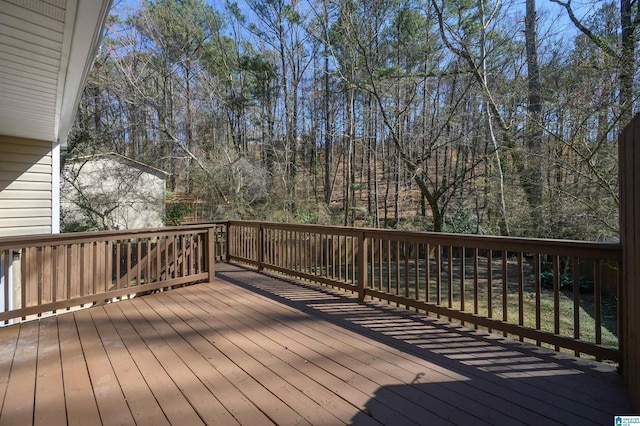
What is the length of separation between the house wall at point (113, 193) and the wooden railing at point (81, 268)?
641 cm

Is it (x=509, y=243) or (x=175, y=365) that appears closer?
(x=175, y=365)

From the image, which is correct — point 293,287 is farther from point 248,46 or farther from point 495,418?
point 248,46

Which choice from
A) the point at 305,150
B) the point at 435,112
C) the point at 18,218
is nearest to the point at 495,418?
the point at 18,218

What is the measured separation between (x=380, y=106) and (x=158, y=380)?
772 centimetres

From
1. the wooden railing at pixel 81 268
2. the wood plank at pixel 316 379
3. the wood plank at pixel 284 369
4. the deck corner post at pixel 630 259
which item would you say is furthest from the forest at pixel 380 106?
the wooden railing at pixel 81 268

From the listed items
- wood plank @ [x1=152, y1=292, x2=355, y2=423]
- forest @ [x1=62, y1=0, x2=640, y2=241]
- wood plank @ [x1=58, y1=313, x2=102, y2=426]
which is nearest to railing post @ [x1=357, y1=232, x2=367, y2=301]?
wood plank @ [x1=152, y1=292, x2=355, y2=423]

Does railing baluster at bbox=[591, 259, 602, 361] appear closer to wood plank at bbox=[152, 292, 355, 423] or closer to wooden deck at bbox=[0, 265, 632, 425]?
wooden deck at bbox=[0, 265, 632, 425]

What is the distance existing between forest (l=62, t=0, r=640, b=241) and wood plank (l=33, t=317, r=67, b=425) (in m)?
6.20

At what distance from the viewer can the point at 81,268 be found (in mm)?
3629

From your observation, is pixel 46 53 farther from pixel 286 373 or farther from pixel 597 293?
pixel 597 293

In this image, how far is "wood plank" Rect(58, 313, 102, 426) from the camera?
1760mm

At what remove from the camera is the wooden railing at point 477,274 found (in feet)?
7.84

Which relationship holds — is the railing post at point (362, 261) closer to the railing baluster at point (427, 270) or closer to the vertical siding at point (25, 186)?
the railing baluster at point (427, 270)

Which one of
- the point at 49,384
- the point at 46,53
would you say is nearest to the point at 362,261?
the point at 49,384
